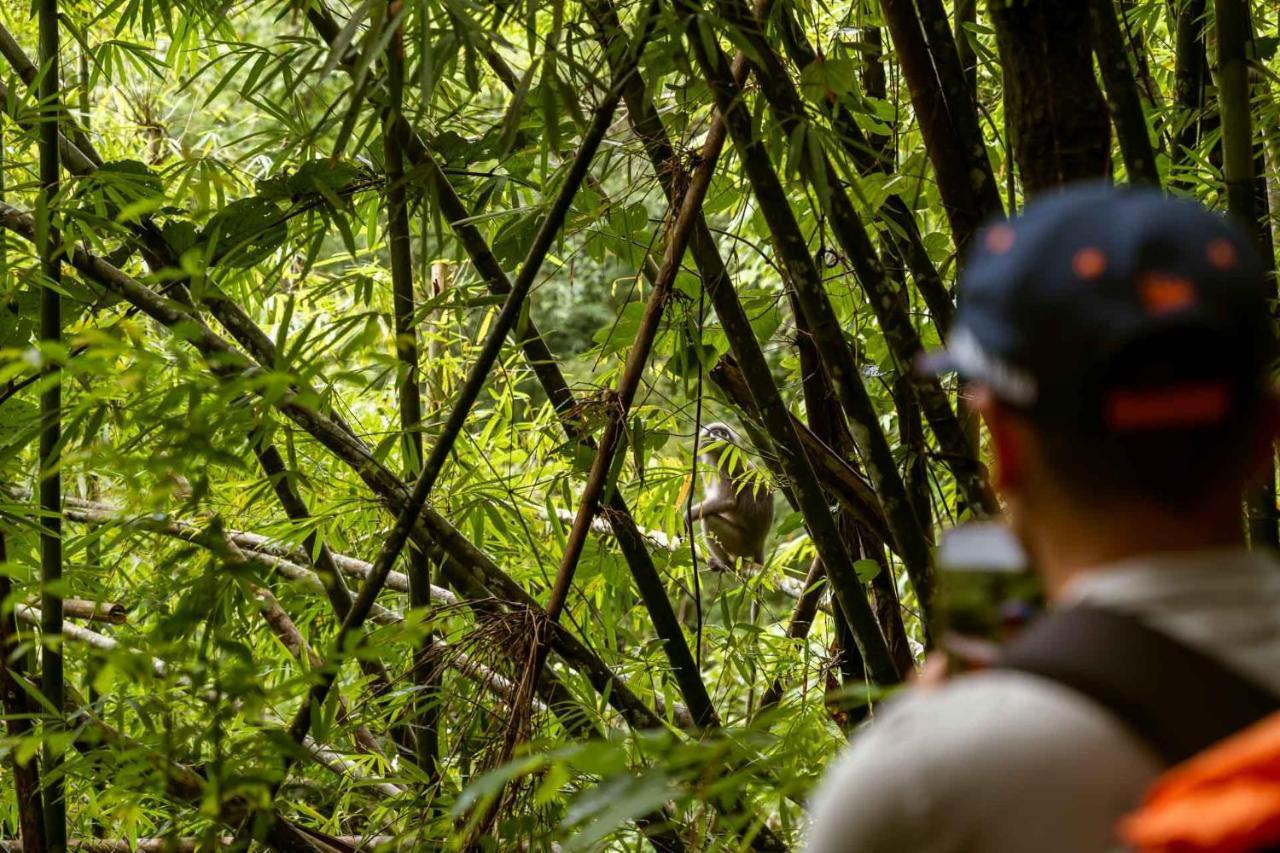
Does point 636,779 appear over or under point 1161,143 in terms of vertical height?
under

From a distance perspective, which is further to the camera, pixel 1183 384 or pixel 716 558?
pixel 716 558

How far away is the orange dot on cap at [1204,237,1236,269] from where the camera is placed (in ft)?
1.39

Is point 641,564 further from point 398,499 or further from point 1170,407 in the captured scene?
point 1170,407

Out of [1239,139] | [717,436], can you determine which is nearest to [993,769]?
[1239,139]

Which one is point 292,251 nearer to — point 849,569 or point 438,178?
point 438,178

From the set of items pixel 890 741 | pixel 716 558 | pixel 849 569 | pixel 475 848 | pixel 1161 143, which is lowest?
pixel 716 558

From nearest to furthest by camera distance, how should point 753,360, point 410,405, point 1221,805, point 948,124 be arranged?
point 1221,805 < point 948,124 < point 753,360 < point 410,405

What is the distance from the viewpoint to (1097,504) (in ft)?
1.40

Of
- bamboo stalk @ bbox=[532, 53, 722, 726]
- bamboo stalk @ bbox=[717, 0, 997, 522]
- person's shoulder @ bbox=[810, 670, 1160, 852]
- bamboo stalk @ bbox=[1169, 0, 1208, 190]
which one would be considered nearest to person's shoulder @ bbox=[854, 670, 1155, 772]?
person's shoulder @ bbox=[810, 670, 1160, 852]

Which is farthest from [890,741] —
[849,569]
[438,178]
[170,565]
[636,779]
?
[438,178]

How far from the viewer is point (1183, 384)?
0.41m

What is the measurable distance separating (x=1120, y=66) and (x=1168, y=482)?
53 cm

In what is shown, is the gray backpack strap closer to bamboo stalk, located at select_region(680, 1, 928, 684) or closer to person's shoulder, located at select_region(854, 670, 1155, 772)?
person's shoulder, located at select_region(854, 670, 1155, 772)

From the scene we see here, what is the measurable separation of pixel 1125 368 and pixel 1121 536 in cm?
6
